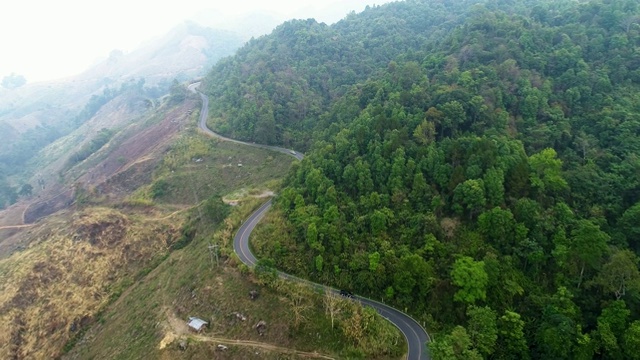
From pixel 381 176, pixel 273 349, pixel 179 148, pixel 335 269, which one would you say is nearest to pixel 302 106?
pixel 179 148

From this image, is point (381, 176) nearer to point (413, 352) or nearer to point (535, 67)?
point (413, 352)

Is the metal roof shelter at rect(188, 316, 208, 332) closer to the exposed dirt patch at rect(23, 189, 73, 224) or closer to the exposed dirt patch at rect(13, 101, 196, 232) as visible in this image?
the exposed dirt patch at rect(13, 101, 196, 232)

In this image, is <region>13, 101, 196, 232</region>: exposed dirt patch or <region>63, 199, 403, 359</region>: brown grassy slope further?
<region>13, 101, 196, 232</region>: exposed dirt patch

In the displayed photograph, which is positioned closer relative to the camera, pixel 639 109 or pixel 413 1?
pixel 639 109

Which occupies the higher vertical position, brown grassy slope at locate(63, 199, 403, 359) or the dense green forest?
the dense green forest

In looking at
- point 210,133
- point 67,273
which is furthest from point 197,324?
point 210,133

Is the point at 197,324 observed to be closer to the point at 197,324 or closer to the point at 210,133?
the point at 197,324

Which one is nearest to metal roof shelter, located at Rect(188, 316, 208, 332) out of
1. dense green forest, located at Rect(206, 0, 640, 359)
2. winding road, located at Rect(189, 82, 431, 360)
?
winding road, located at Rect(189, 82, 431, 360)
